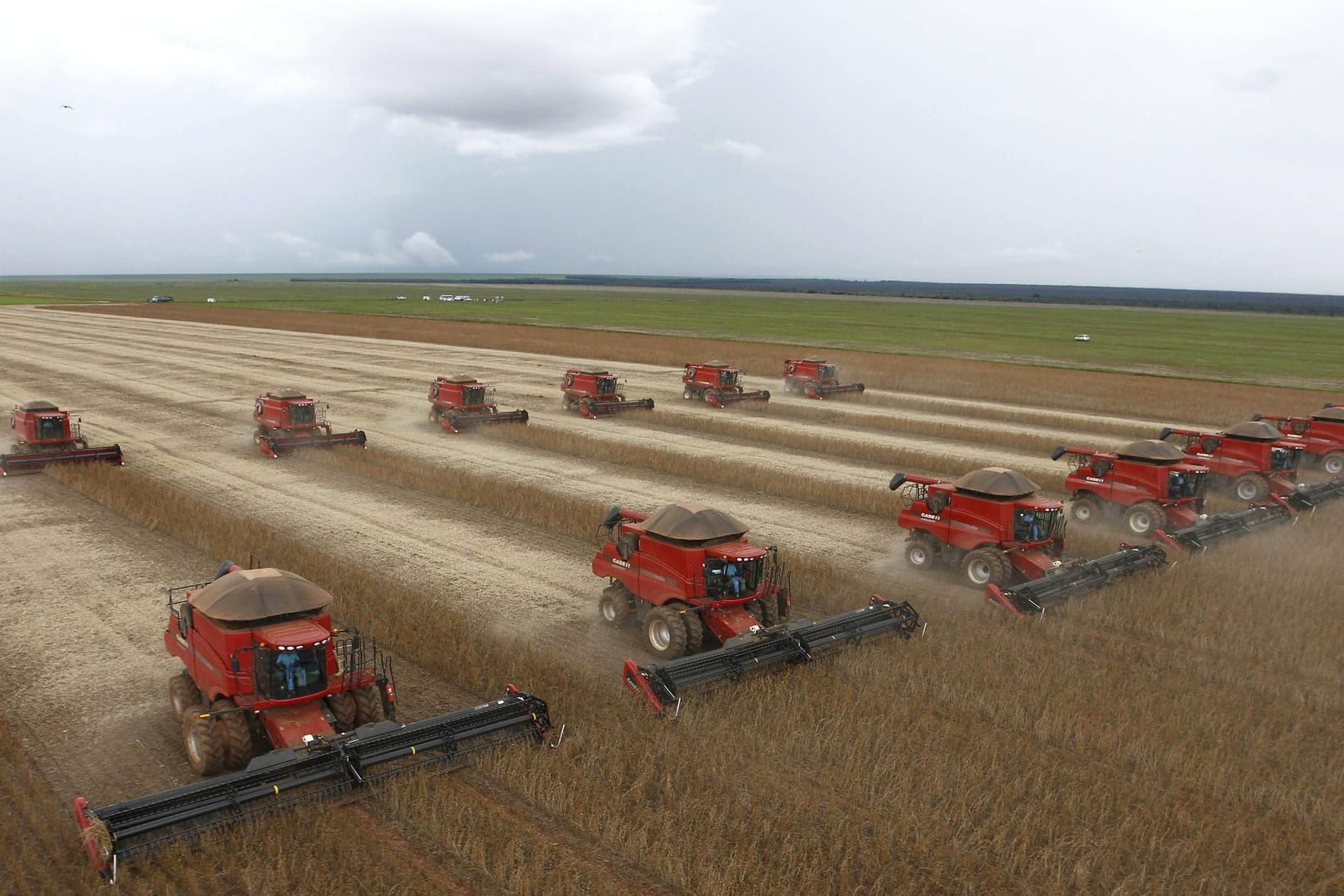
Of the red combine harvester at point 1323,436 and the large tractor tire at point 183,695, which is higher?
the red combine harvester at point 1323,436

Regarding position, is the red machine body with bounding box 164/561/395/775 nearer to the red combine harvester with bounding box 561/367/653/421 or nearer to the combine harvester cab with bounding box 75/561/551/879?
the combine harvester cab with bounding box 75/561/551/879

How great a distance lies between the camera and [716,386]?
1677 inches

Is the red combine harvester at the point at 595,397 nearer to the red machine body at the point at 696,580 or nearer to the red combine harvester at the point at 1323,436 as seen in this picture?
the red machine body at the point at 696,580

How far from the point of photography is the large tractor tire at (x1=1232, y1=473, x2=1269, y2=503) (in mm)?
25844

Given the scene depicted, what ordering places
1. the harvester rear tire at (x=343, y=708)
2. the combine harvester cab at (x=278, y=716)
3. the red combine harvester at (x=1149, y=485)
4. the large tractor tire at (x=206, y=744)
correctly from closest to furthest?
the combine harvester cab at (x=278, y=716) → the large tractor tire at (x=206, y=744) → the harvester rear tire at (x=343, y=708) → the red combine harvester at (x=1149, y=485)

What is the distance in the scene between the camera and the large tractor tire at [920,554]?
19.0m

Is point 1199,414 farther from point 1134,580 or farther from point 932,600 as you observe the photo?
point 932,600

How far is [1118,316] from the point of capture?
156250 millimetres

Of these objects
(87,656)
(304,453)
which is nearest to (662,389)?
(304,453)

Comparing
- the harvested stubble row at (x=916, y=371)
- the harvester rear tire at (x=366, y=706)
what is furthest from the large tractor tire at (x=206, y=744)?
the harvested stubble row at (x=916, y=371)

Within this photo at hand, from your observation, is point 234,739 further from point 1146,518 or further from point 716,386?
point 716,386

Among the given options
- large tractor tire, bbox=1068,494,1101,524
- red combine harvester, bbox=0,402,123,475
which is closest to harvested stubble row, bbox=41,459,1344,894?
large tractor tire, bbox=1068,494,1101,524

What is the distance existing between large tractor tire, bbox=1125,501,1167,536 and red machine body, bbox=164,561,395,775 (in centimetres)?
1817

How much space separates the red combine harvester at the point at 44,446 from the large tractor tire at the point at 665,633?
20567mm
